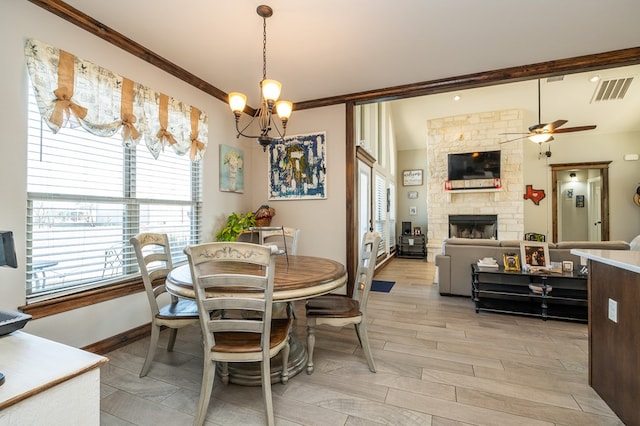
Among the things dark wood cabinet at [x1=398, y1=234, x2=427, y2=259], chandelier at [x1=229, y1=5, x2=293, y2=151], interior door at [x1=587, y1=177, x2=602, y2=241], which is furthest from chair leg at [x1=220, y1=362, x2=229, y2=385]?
interior door at [x1=587, y1=177, x2=602, y2=241]

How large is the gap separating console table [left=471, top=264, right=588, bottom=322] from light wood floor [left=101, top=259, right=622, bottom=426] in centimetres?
26

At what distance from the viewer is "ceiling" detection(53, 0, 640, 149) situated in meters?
2.21

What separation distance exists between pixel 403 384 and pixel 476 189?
5.75 m

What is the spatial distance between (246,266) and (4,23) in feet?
7.38

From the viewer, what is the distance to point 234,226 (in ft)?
11.7

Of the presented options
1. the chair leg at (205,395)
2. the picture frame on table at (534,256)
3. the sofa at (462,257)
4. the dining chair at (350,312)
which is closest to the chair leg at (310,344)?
the dining chair at (350,312)

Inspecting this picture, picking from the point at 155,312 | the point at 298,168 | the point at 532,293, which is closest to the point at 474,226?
the point at 532,293

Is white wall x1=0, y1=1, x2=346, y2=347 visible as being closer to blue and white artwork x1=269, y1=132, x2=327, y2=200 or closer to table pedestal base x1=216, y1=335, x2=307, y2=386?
blue and white artwork x1=269, y1=132, x2=327, y2=200

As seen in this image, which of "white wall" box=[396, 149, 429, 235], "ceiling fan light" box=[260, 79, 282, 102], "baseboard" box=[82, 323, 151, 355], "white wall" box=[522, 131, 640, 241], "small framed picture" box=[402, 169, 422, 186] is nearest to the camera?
"ceiling fan light" box=[260, 79, 282, 102]

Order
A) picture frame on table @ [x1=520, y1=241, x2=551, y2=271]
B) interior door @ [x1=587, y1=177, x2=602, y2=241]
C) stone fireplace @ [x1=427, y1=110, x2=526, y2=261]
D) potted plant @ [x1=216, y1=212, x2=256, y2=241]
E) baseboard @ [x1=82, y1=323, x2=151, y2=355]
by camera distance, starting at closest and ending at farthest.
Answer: baseboard @ [x1=82, y1=323, x2=151, y2=355] < picture frame on table @ [x1=520, y1=241, x2=551, y2=271] < potted plant @ [x1=216, y1=212, x2=256, y2=241] < stone fireplace @ [x1=427, y1=110, x2=526, y2=261] < interior door @ [x1=587, y1=177, x2=602, y2=241]

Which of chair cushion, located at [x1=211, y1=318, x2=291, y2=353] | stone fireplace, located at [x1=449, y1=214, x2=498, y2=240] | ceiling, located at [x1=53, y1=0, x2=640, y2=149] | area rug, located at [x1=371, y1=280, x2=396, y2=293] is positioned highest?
ceiling, located at [x1=53, y1=0, x2=640, y2=149]

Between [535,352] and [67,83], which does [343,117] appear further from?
[535,352]

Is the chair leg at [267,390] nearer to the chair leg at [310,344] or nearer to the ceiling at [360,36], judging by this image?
the chair leg at [310,344]

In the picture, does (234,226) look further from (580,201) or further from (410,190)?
(580,201)
